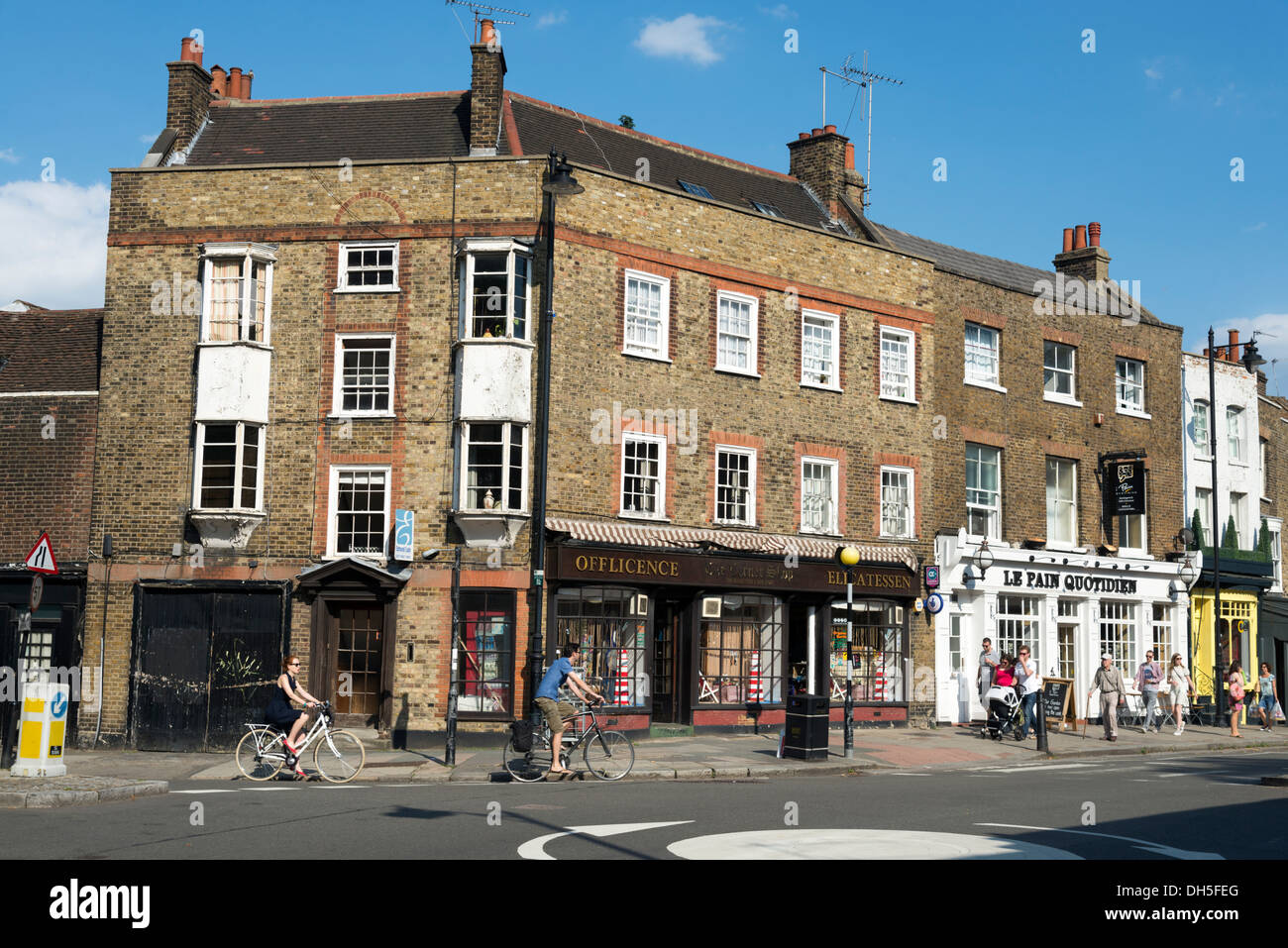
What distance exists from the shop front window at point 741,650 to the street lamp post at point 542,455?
3.94m

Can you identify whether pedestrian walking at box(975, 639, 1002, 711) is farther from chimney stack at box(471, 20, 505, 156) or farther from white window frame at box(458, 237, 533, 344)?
chimney stack at box(471, 20, 505, 156)

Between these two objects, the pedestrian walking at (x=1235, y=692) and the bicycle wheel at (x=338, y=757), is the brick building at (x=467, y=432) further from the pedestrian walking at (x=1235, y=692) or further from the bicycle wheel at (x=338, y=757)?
the pedestrian walking at (x=1235, y=692)

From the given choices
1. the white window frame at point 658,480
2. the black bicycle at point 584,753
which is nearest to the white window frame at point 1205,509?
the white window frame at point 658,480

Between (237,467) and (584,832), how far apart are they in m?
13.9

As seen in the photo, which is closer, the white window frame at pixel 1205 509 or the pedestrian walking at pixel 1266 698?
the pedestrian walking at pixel 1266 698

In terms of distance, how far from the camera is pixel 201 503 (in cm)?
2327

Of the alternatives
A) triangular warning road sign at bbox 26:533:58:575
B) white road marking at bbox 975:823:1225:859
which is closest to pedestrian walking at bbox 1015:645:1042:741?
white road marking at bbox 975:823:1225:859

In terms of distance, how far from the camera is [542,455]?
22.7 meters

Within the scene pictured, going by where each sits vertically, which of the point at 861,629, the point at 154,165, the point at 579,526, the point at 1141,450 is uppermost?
the point at 154,165

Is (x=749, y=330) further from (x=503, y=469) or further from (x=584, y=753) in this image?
(x=584, y=753)

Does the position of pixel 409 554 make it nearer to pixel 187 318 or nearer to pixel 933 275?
pixel 187 318

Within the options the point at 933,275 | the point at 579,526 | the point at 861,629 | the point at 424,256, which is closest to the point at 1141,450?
the point at 933,275

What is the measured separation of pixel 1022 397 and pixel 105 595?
68.2ft

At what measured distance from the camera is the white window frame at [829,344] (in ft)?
88.6
